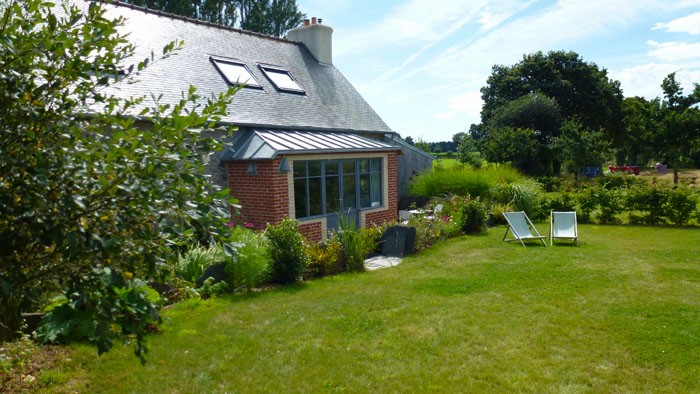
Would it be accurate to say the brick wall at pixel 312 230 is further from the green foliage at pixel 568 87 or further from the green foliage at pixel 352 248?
the green foliage at pixel 568 87

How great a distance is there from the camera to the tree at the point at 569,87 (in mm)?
38250

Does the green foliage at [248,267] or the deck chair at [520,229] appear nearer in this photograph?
the green foliage at [248,267]

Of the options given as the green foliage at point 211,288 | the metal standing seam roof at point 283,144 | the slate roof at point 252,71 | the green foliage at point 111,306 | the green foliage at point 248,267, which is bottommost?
the green foliage at point 211,288

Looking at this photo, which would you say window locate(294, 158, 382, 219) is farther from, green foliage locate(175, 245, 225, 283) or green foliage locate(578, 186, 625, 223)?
green foliage locate(578, 186, 625, 223)

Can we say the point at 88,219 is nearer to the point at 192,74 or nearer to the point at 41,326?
the point at 41,326

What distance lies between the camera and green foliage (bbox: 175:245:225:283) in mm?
7632

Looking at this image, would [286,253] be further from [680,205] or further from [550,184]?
[550,184]

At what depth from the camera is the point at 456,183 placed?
1717 centimetres

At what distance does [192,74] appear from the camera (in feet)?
41.7

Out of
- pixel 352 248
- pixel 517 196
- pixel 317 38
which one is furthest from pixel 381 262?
pixel 317 38

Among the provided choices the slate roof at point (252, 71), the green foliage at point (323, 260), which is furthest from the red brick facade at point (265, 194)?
the green foliage at point (323, 260)

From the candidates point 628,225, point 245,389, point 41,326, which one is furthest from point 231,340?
point 628,225

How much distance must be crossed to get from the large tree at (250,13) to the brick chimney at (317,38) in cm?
1555

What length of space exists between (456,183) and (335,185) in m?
5.86
